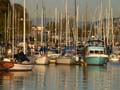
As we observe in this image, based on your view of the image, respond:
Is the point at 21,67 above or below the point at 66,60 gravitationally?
below

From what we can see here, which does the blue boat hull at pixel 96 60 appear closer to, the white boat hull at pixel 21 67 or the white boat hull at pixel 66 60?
the white boat hull at pixel 66 60

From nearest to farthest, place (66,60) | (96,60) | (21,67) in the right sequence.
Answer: (21,67) < (96,60) < (66,60)

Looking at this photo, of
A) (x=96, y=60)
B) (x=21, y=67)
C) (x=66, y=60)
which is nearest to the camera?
(x=21, y=67)

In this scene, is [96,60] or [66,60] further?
[66,60]

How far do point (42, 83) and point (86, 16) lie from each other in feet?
133

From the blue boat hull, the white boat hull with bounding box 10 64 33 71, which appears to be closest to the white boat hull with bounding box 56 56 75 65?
the blue boat hull

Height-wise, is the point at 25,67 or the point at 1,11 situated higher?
the point at 1,11

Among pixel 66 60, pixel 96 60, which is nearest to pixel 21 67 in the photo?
pixel 96 60

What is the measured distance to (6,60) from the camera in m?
54.6

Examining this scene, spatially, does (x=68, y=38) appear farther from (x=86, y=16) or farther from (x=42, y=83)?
(x=42, y=83)

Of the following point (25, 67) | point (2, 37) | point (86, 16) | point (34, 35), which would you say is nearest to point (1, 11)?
point (2, 37)

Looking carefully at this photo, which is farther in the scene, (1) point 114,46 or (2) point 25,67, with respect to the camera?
(1) point 114,46

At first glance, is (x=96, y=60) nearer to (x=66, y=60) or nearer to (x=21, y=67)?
(x=66, y=60)

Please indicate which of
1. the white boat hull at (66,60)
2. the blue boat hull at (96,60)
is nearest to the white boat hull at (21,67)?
the blue boat hull at (96,60)
